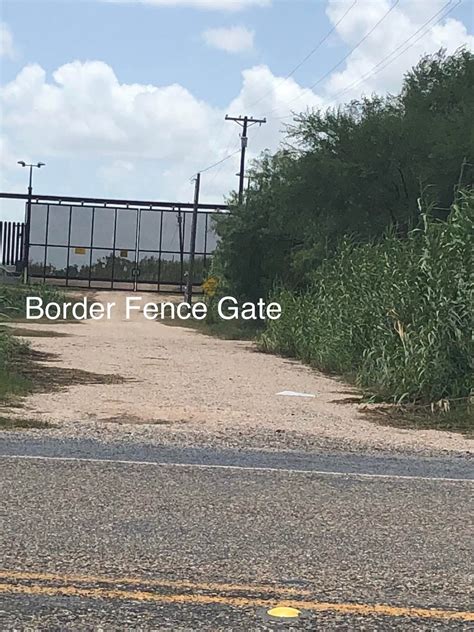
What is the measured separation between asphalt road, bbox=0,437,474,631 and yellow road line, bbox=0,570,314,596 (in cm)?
1

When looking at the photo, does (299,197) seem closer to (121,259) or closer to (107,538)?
(107,538)

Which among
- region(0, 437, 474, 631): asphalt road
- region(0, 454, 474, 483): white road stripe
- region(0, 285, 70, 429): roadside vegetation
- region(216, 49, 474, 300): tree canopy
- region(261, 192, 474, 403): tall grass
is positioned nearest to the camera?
region(0, 437, 474, 631): asphalt road

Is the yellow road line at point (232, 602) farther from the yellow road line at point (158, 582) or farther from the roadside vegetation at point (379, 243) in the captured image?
the roadside vegetation at point (379, 243)

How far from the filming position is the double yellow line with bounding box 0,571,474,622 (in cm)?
516

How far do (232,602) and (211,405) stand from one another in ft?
33.2

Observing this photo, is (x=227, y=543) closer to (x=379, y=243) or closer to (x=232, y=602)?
(x=232, y=602)

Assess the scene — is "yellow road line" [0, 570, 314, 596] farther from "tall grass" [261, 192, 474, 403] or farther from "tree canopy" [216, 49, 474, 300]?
"tree canopy" [216, 49, 474, 300]

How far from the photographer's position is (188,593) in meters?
5.36

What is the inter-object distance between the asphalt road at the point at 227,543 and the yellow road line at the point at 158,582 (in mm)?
11

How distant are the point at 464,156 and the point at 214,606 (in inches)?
991

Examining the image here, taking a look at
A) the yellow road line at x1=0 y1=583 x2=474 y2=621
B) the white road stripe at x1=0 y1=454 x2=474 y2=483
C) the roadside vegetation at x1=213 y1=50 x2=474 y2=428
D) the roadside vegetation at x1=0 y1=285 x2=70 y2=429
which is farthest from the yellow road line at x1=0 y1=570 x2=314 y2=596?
the roadside vegetation at x1=213 y1=50 x2=474 y2=428

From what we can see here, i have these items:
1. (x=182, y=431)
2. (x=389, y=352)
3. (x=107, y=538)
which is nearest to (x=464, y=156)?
(x=389, y=352)

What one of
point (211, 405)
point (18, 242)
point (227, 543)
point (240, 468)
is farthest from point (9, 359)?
point (18, 242)

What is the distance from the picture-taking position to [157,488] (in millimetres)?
8164
